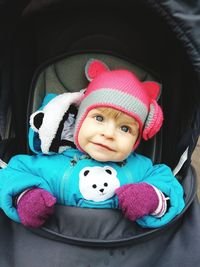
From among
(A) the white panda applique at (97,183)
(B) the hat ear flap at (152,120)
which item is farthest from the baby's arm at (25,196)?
(B) the hat ear flap at (152,120)

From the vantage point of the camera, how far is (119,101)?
4.45 feet

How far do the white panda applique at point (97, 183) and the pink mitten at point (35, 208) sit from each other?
146mm

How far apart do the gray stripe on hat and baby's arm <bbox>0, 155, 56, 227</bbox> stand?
0.28 metres

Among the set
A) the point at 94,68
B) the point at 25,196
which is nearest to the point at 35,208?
the point at 25,196

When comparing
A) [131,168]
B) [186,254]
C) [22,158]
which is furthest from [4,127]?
[186,254]

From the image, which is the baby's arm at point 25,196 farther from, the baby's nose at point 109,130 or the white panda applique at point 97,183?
the baby's nose at point 109,130

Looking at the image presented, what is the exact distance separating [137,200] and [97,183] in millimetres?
163

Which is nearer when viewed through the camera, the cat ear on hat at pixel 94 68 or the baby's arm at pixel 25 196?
the baby's arm at pixel 25 196

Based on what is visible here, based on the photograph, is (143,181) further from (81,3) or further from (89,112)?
(81,3)

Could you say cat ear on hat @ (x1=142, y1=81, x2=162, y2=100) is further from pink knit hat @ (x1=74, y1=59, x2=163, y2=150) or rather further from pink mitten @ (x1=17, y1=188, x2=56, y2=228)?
pink mitten @ (x1=17, y1=188, x2=56, y2=228)

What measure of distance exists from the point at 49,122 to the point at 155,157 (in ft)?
1.35

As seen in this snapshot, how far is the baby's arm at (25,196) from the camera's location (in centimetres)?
124

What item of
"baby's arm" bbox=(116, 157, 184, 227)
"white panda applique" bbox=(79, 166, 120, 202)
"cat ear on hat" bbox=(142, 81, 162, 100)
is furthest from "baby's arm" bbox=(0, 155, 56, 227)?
"cat ear on hat" bbox=(142, 81, 162, 100)

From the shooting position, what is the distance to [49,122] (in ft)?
4.69
